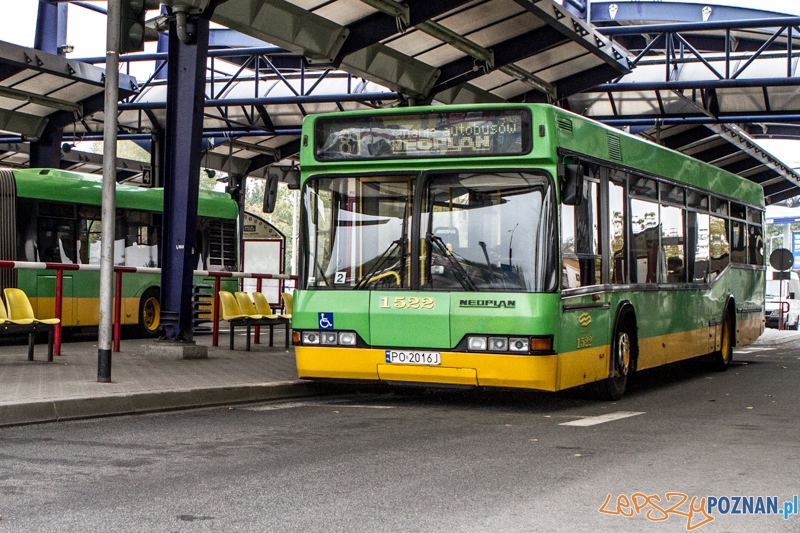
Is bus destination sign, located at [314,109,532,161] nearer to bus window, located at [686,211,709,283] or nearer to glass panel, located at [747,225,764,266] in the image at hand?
bus window, located at [686,211,709,283]

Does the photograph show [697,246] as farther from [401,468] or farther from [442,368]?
[401,468]

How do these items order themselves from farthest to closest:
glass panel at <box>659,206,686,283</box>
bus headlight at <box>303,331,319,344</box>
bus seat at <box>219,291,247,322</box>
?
bus seat at <box>219,291,247,322</box> → glass panel at <box>659,206,686,283</box> → bus headlight at <box>303,331,319,344</box>

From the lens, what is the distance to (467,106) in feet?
35.7

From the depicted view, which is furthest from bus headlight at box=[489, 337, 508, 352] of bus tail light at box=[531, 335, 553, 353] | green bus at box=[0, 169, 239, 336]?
green bus at box=[0, 169, 239, 336]

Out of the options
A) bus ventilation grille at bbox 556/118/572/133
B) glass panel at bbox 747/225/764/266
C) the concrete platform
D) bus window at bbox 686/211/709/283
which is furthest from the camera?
glass panel at bbox 747/225/764/266

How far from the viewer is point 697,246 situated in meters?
15.3

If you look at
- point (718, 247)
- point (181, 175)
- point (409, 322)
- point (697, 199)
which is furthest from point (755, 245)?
point (409, 322)

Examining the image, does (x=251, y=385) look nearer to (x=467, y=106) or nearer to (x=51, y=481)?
(x=467, y=106)

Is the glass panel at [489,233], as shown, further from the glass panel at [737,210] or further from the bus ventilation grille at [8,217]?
the bus ventilation grille at [8,217]

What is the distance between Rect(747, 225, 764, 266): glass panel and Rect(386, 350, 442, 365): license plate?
989cm

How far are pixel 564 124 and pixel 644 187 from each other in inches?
107

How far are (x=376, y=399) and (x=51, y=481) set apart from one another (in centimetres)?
593

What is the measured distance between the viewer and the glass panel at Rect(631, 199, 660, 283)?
12.8 metres

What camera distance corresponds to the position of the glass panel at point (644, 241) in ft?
42.0
